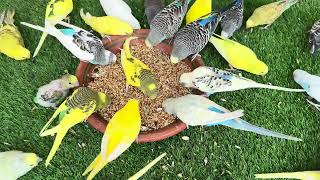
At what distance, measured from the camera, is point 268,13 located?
2.09m

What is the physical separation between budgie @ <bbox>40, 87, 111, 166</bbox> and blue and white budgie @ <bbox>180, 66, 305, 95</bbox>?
1.12ft

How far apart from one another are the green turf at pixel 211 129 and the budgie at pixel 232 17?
10 cm

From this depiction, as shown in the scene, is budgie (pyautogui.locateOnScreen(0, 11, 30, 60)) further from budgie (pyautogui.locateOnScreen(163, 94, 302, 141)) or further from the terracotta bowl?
budgie (pyautogui.locateOnScreen(163, 94, 302, 141))

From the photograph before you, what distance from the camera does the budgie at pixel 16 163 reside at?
5.82 feet

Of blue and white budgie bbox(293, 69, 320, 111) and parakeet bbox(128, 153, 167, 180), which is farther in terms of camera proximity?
blue and white budgie bbox(293, 69, 320, 111)

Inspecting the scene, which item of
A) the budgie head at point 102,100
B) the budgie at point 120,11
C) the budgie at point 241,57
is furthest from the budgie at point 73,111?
the budgie at point 241,57

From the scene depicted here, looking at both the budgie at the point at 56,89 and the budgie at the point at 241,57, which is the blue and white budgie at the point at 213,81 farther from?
the budgie at the point at 56,89

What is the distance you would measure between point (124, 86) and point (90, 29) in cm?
36

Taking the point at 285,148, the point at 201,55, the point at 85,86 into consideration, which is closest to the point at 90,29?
the point at 85,86

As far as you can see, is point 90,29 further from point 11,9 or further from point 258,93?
point 258,93

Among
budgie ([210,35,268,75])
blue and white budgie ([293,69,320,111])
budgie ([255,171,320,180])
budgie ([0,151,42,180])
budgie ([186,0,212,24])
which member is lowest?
budgie ([0,151,42,180])

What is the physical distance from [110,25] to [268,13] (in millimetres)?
620

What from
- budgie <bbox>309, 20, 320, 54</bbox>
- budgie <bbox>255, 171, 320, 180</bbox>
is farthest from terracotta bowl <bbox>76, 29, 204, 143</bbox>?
budgie <bbox>309, 20, 320, 54</bbox>

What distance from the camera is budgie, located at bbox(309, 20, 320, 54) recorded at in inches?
80.7
